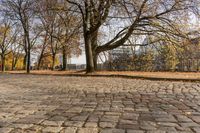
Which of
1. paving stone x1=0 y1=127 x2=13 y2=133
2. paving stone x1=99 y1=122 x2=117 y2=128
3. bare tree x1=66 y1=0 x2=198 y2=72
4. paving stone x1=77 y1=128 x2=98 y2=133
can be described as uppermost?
bare tree x1=66 y1=0 x2=198 y2=72

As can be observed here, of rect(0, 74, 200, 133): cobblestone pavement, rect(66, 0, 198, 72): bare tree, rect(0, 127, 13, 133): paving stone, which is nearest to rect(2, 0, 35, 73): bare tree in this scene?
rect(66, 0, 198, 72): bare tree

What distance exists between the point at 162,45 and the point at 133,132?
2292 centimetres

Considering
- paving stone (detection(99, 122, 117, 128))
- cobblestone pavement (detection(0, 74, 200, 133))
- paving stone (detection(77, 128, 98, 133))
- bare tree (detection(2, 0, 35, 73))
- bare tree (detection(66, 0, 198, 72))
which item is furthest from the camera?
bare tree (detection(2, 0, 35, 73))

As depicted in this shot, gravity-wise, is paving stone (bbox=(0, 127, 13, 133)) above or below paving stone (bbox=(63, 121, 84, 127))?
below

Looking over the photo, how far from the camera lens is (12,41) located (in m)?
59.1

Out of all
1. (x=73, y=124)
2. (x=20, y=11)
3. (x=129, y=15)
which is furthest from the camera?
(x=20, y=11)

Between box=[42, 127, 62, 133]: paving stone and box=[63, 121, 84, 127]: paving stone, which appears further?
box=[63, 121, 84, 127]: paving stone

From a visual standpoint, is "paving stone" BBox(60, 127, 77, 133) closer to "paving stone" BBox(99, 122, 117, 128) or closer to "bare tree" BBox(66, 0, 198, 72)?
"paving stone" BBox(99, 122, 117, 128)

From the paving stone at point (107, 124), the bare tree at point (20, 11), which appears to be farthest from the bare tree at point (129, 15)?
the paving stone at point (107, 124)

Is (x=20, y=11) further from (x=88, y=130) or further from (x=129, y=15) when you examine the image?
(x=88, y=130)

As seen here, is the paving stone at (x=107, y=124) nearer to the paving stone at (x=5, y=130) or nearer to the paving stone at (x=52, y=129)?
the paving stone at (x=52, y=129)

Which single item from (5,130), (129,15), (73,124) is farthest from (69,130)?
(129,15)

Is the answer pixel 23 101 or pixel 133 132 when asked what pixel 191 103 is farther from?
pixel 23 101

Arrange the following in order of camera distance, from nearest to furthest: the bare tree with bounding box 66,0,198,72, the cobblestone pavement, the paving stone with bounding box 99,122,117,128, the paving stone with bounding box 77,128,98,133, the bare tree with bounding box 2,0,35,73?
the paving stone with bounding box 77,128,98,133 < the cobblestone pavement < the paving stone with bounding box 99,122,117,128 < the bare tree with bounding box 66,0,198,72 < the bare tree with bounding box 2,0,35,73
